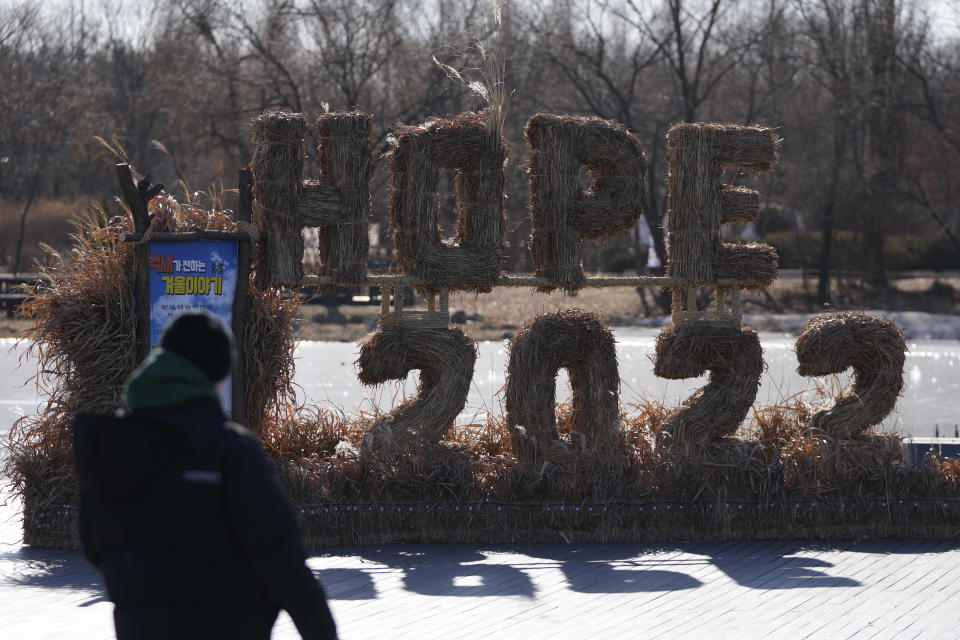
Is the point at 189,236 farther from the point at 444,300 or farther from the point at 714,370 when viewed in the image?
the point at 714,370

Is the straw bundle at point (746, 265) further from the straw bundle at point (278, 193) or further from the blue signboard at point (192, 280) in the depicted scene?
the blue signboard at point (192, 280)

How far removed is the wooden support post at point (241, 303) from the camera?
6.88 metres

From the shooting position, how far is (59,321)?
22.3 ft

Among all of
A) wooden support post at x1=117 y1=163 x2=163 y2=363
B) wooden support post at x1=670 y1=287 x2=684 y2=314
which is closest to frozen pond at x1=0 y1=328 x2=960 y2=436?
wooden support post at x1=670 y1=287 x2=684 y2=314

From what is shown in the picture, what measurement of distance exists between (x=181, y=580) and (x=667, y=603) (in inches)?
134

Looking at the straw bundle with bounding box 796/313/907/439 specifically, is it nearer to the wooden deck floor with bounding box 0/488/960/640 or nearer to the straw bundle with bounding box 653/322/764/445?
the straw bundle with bounding box 653/322/764/445

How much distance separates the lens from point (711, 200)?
7824 mm

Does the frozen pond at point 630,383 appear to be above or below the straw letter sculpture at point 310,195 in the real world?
below

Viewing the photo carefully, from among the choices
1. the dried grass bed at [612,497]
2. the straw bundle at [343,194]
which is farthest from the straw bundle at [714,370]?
the straw bundle at [343,194]

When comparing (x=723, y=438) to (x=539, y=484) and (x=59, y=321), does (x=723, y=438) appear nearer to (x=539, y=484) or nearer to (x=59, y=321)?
(x=539, y=484)

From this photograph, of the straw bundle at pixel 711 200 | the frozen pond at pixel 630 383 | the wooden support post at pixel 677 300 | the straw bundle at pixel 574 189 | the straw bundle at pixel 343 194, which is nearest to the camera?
the straw bundle at pixel 343 194

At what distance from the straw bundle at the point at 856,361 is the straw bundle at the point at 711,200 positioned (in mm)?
680

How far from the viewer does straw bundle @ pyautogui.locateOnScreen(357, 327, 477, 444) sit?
7.27m

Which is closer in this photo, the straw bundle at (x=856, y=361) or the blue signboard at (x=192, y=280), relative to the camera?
the blue signboard at (x=192, y=280)
